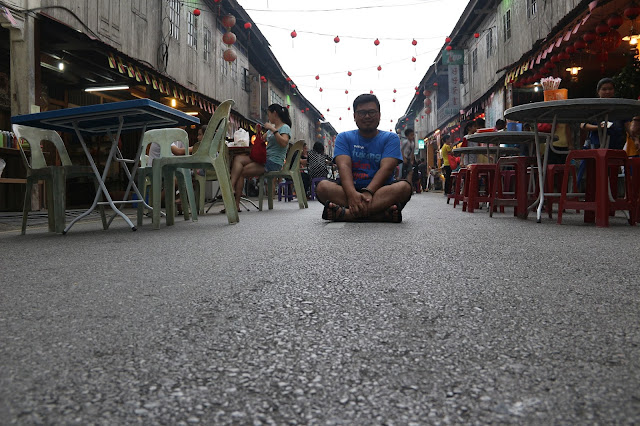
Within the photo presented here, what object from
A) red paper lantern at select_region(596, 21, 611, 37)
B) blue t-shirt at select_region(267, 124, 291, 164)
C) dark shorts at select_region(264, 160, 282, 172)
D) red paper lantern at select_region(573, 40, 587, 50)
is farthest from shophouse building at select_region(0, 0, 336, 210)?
red paper lantern at select_region(596, 21, 611, 37)

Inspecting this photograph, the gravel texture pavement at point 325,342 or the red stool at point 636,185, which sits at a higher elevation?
the red stool at point 636,185

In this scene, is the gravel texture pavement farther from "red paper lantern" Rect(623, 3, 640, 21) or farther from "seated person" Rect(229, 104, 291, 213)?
"red paper lantern" Rect(623, 3, 640, 21)

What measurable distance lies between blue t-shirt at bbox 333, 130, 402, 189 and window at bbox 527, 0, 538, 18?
8725 mm

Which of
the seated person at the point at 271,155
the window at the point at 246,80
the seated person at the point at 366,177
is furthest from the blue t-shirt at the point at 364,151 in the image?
the window at the point at 246,80

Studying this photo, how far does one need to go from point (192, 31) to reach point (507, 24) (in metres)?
8.34

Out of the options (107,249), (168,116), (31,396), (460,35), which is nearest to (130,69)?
(168,116)

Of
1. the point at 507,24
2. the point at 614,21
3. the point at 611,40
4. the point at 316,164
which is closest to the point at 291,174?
the point at 316,164

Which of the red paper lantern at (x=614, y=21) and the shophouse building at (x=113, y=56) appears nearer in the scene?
the red paper lantern at (x=614, y=21)

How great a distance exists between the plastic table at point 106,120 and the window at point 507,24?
37.0ft

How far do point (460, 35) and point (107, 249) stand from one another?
656 inches

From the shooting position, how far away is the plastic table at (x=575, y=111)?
3.49m

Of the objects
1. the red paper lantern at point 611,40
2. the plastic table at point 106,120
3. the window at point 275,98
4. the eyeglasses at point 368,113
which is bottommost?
the plastic table at point 106,120

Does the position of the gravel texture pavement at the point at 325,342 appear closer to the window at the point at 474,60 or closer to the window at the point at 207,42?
the window at the point at 207,42

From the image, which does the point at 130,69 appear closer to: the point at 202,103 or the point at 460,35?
the point at 202,103
